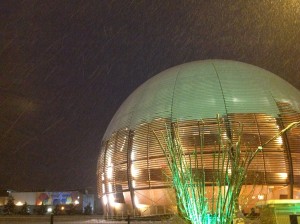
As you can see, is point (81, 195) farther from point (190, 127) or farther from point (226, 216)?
point (226, 216)

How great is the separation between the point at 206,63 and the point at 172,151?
79.6 feet

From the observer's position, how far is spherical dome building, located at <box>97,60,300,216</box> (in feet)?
80.2

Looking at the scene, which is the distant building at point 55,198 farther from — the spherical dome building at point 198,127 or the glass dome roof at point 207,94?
the glass dome roof at point 207,94

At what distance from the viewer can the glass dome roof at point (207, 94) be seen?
26125mm

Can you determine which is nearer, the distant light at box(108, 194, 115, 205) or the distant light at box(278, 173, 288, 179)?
the distant light at box(278, 173, 288, 179)

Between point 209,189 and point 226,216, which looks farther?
point 209,189

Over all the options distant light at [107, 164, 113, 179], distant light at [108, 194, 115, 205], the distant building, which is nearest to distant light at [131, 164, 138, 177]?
distant light at [107, 164, 113, 179]

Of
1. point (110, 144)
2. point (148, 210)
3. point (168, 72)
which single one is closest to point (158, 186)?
point (148, 210)

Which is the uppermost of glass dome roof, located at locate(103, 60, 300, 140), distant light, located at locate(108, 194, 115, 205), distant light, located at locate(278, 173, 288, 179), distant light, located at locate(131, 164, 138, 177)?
glass dome roof, located at locate(103, 60, 300, 140)

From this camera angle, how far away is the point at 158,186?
25141mm

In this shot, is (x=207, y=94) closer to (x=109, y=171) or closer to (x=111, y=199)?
(x=109, y=171)

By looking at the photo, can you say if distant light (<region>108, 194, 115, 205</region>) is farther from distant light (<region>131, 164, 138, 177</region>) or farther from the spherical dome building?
distant light (<region>131, 164, 138, 177</region>)

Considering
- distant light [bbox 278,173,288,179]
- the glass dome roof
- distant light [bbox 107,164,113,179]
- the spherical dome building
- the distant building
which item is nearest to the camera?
A: distant light [bbox 278,173,288,179]

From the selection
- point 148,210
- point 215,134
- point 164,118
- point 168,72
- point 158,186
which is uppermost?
point 168,72
